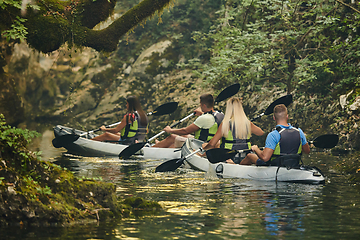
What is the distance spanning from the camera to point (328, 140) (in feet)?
28.4

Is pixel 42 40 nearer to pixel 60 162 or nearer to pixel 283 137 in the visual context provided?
pixel 60 162

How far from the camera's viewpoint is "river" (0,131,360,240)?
4371mm

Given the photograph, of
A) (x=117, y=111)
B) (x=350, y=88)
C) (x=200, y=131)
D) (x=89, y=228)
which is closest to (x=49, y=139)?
(x=117, y=111)

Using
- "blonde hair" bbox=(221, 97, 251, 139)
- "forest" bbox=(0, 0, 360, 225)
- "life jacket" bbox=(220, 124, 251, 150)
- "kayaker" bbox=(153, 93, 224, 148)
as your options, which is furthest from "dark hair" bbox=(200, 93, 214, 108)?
"forest" bbox=(0, 0, 360, 225)

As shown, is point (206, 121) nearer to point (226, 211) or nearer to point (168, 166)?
point (168, 166)

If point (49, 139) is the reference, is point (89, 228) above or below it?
below

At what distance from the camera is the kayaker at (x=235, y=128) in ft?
27.5

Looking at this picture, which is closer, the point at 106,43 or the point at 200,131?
the point at 200,131

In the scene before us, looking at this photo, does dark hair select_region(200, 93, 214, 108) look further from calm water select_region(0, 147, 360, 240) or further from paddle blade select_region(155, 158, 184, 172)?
calm water select_region(0, 147, 360, 240)

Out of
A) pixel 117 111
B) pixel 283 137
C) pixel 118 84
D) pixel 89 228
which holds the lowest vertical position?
pixel 89 228

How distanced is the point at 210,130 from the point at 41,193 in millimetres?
5662

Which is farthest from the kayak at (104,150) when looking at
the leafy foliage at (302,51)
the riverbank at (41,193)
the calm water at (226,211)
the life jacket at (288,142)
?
the riverbank at (41,193)

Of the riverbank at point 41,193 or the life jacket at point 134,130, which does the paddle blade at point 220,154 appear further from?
the life jacket at point 134,130

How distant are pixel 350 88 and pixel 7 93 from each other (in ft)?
42.5
